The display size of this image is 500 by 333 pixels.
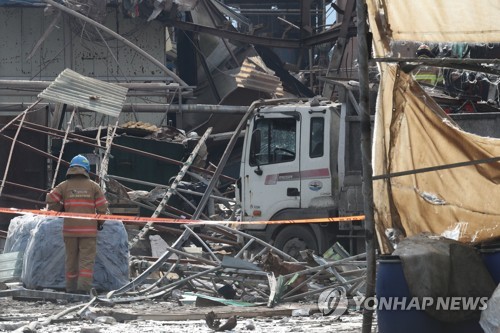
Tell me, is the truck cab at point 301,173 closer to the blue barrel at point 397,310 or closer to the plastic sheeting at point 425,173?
the plastic sheeting at point 425,173

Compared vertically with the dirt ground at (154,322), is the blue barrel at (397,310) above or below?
above

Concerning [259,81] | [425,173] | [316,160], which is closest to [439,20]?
[425,173]

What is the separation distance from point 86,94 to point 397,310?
49.1 ft

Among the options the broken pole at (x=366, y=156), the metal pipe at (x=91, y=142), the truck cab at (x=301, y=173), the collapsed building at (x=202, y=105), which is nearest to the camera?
the broken pole at (x=366, y=156)

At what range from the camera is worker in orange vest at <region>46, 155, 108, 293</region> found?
41.3ft

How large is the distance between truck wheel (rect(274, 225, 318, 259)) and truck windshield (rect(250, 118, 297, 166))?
995mm

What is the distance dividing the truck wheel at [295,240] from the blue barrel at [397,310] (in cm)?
784

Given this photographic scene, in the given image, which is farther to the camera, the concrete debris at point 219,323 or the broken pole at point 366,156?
the concrete debris at point 219,323

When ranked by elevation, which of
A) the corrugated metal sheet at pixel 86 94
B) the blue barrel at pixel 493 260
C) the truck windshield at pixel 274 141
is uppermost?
the corrugated metal sheet at pixel 86 94

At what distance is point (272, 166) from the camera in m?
15.9

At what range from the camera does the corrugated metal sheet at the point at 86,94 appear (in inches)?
830

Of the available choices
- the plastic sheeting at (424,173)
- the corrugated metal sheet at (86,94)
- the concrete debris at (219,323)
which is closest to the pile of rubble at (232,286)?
the concrete debris at (219,323)

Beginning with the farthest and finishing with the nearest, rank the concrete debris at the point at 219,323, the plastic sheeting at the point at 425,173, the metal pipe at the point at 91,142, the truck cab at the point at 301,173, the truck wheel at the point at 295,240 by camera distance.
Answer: the metal pipe at the point at 91,142
the truck wheel at the point at 295,240
the truck cab at the point at 301,173
the concrete debris at the point at 219,323
the plastic sheeting at the point at 425,173

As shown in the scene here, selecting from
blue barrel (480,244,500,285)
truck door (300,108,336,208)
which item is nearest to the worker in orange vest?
truck door (300,108,336,208)
